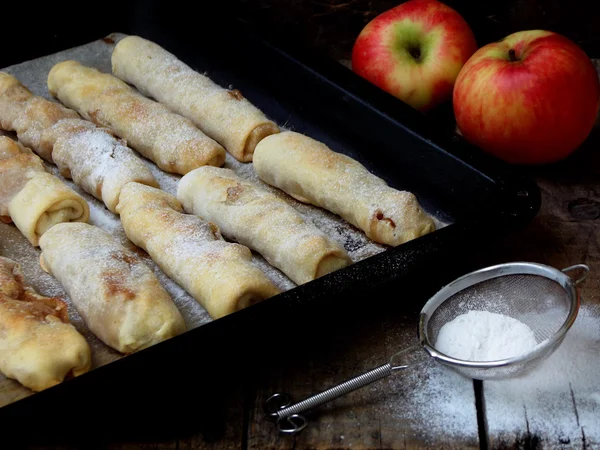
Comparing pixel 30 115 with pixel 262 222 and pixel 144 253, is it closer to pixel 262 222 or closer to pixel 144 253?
pixel 144 253

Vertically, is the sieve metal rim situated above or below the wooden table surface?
above

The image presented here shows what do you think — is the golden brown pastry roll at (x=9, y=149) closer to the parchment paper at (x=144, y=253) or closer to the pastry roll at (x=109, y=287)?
the parchment paper at (x=144, y=253)

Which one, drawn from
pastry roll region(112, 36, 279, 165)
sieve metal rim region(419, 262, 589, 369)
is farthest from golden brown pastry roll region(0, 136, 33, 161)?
sieve metal rim region(419, 262, 589, 369)

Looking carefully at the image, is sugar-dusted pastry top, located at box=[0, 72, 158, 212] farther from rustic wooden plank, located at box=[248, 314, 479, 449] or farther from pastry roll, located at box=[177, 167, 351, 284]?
rustic wooden plank, located at box=[248, 314, 479, 449]

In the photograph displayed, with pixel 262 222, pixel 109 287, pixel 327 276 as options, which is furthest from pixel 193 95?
pixel 327 276

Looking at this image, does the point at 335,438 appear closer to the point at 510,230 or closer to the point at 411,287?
the point at 411,287

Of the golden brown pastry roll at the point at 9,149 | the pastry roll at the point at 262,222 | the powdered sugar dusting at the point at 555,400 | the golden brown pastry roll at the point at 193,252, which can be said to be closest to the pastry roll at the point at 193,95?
the pastry roll at the point at 262,222
